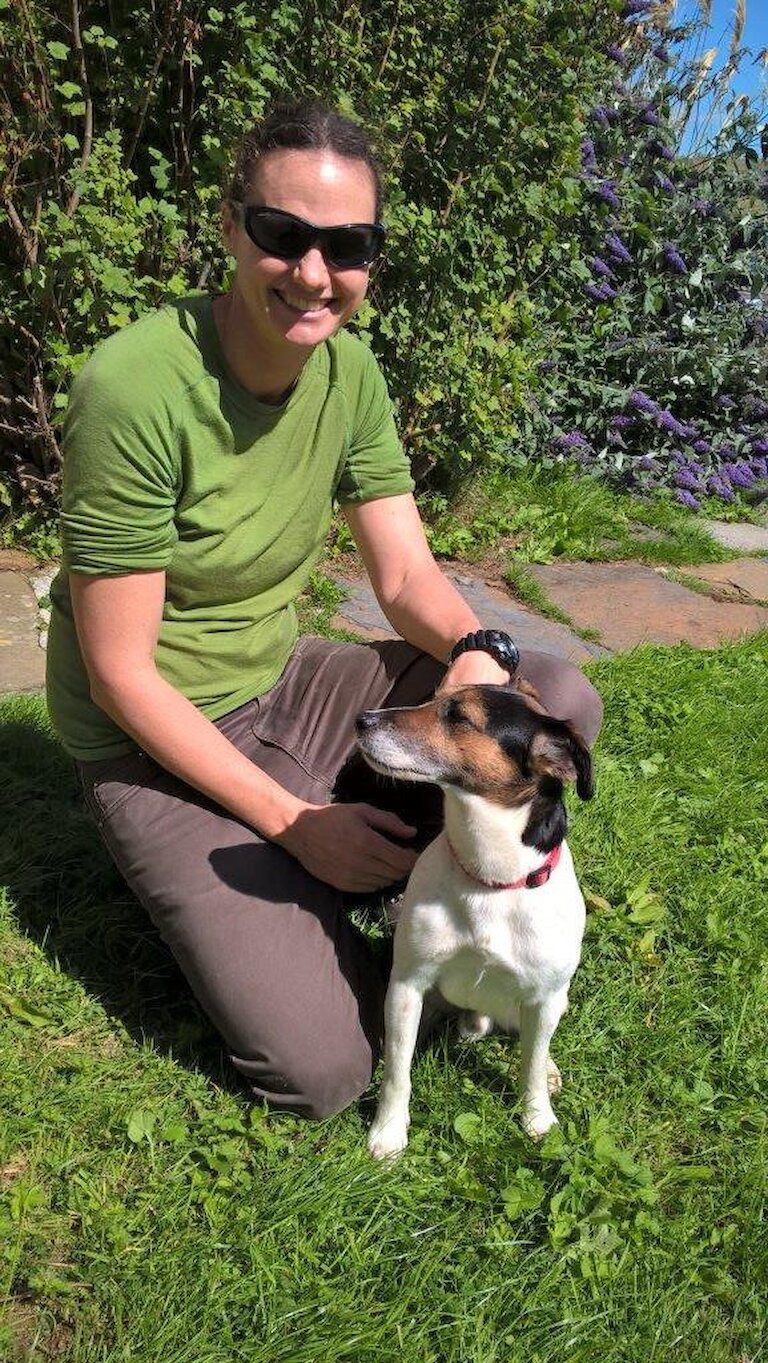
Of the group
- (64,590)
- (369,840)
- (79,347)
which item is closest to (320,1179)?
(369,840)

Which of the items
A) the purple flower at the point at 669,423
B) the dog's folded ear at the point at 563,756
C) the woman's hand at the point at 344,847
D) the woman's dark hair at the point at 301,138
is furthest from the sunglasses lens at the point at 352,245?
the purple flower at the point at 669,423

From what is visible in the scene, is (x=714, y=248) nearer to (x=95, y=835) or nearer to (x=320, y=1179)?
(x=95, y=835)

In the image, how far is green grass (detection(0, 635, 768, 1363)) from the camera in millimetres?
1864

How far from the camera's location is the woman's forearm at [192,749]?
7.42 feet

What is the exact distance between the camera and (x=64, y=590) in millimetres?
2455

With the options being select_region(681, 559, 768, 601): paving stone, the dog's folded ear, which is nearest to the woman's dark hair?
the dog's folded ear

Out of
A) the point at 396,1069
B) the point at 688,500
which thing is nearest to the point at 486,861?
the point at 396,1069

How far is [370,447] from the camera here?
2.71 m

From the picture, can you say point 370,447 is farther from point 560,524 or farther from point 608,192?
point 608,192

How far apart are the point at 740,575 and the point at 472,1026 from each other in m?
4.19

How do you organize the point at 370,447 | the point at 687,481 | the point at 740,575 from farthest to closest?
1. the point at 687,481
2. the point at 740,575
3. the point at 370,447

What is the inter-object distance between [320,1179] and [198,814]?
0.83 m

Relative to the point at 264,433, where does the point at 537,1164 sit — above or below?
below

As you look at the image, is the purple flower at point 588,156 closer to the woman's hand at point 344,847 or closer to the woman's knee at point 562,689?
the woman's knee at point 562,689
